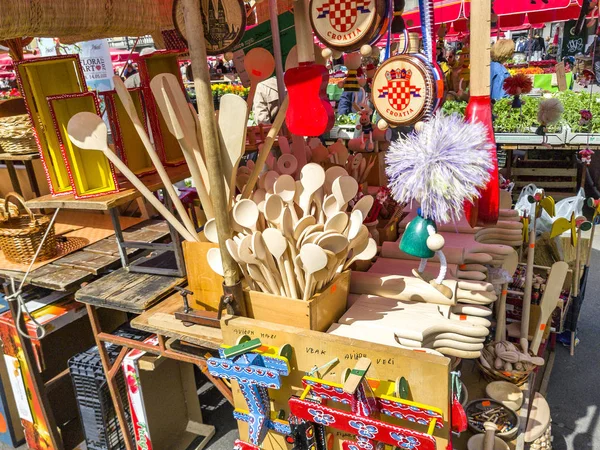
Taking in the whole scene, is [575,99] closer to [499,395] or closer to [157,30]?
[499,395]

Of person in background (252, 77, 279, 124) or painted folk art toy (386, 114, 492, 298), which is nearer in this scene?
painted folk art toy (386, 114, 492, 298)

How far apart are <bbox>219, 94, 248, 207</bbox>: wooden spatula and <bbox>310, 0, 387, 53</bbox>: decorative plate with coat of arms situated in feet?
1.03

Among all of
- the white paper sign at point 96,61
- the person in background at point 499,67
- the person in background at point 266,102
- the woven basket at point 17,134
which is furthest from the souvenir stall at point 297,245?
the white paper sign at point 96,61

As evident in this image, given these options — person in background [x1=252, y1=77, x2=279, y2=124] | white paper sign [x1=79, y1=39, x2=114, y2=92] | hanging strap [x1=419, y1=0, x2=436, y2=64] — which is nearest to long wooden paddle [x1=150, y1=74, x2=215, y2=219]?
hanging strap [x1=419, y1=0, x2=436, y2=64]

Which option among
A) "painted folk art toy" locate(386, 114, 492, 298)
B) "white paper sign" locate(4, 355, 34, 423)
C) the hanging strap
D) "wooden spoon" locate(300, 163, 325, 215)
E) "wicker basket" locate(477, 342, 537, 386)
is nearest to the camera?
"painted folk art toy" locate(386, 114, 492, 298)

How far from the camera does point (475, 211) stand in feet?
4.55

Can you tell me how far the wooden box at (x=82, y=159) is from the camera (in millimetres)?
1477

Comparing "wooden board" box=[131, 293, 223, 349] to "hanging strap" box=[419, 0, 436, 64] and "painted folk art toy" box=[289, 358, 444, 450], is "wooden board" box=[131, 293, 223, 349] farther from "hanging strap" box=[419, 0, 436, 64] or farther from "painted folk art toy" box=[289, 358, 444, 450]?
→ "hanging strap" box=[419, 0, 436, 64]

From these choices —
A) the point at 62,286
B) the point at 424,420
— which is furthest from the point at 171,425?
the point at 424,420

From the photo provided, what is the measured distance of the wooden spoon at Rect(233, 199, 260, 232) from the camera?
3.92 ft

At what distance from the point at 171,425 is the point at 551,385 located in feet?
6.31

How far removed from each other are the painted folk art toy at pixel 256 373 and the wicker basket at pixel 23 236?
1.11 m

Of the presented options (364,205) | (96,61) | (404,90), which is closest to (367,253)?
(364,205)

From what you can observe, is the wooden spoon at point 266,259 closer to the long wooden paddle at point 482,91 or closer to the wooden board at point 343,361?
the wooden board at point 343,361
